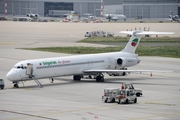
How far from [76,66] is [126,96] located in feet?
52.8

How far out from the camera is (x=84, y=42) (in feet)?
388

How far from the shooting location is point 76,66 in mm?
59844

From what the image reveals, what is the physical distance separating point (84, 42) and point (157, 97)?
2764 inches

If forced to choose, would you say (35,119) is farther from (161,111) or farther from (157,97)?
(157,97)

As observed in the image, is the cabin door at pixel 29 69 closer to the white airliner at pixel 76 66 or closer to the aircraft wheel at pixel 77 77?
the white airliner at pixel 76 66

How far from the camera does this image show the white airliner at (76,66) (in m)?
55.0

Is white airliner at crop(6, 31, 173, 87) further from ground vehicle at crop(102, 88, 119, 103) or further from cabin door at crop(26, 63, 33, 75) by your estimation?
ground vehicle at crop(102, 88, 119, 103)

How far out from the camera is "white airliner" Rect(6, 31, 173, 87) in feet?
181

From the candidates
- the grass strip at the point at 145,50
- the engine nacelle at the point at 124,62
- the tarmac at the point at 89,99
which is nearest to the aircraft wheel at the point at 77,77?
the tarmac at the point at 89,99

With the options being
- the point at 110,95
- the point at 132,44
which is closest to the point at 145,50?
the point at 132,44

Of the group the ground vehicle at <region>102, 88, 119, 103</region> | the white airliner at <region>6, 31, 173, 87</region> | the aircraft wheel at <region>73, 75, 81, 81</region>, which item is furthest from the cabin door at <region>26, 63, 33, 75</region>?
the ground vehicle at <region>102, 88, 119, 103</region>

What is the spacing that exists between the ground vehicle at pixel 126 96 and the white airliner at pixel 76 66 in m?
13.3

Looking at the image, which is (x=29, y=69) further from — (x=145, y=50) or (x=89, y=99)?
(x=145, y=50)

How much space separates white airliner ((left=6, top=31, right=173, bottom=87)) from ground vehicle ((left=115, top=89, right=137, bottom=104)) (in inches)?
523
